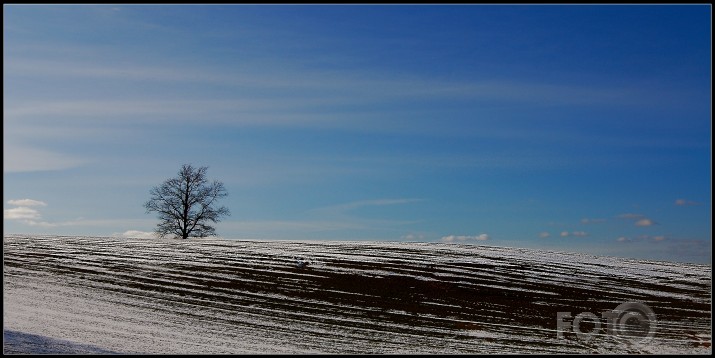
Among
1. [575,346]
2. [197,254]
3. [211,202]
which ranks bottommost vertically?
[575,346]

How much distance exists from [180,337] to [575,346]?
1736 centimetres

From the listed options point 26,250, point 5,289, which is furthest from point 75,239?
point 5,289

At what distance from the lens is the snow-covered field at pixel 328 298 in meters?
24.1

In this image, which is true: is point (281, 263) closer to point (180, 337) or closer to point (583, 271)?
point (180, 337)

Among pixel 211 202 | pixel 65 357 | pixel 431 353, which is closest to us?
pixel 65 357

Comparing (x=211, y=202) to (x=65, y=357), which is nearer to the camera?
(x=65, y=357)

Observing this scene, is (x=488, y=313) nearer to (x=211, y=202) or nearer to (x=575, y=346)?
(x=575, y=346)

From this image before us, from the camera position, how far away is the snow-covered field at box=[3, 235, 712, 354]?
24.1 meters

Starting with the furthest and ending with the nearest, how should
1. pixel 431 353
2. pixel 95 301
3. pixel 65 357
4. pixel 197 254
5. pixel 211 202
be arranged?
pixel 211 202 → pixel 197 254 → pixel 95 301 → pixel 431 353 → pixel 65 357

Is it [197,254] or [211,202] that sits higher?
[211,202]

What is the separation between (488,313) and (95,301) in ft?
71.0

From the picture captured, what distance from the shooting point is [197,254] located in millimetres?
45312

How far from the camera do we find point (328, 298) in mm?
32625

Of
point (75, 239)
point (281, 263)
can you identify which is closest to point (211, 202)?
point (75, 239)
